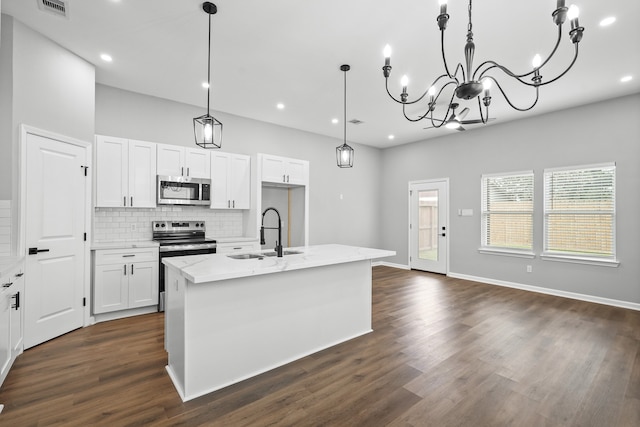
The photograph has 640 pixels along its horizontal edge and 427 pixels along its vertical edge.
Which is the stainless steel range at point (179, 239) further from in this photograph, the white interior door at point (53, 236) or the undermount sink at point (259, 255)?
the undermount sink at point (259, 255)

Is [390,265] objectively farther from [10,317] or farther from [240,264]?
[10,317]

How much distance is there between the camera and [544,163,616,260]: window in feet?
14.8

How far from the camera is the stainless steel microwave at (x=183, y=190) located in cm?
431

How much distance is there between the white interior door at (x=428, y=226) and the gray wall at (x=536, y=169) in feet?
0.55

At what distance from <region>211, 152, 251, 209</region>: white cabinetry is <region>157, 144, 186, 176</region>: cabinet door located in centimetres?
48

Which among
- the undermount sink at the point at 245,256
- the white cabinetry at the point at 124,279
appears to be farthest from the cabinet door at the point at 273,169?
the undermount sink at the point at 245,256

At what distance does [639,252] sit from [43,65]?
7708mm

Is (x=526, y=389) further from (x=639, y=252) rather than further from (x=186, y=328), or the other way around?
A: (x=639, y=252)

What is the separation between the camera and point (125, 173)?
13.3 feet

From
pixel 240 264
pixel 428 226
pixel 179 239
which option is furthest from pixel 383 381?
pixel 428 226

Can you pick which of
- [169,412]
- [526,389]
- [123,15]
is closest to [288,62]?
[123,15]

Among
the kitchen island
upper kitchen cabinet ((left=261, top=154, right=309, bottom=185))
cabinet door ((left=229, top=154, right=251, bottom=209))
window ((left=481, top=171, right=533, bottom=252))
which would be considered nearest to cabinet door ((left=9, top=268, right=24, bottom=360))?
the kitchen island

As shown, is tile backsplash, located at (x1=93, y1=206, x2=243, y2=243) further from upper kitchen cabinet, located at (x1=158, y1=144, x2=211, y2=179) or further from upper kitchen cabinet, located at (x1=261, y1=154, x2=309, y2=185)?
upper kitchen cabinet, located at (x1=261, y1=154, x2=309, y2=185)

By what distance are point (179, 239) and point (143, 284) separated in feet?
2.66
